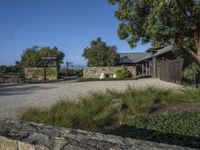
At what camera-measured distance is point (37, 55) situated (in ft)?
171

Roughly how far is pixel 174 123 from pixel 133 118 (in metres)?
1.07

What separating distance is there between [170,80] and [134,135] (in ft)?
56.5

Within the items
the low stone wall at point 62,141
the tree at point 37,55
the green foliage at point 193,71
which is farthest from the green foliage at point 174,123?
the tree at point 37,55

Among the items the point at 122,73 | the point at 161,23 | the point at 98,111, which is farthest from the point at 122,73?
the point at 98,111

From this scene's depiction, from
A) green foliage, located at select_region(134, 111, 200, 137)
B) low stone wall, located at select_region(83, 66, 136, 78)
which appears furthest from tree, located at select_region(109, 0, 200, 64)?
low stone wall, located at select_region(83, 66, 136, 78)

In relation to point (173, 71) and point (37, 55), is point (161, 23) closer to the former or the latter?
point (173, 71)

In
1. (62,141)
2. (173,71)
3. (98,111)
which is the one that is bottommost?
(98,111)

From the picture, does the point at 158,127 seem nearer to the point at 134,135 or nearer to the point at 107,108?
the point at 134,135

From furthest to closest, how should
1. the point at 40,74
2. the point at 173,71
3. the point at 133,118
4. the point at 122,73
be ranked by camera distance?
the point at 40,74, the point at 122,73, the point at 173,71, the point at 133,118

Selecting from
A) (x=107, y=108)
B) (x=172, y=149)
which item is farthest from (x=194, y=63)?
(x=172, y=149)

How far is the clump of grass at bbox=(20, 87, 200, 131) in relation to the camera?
6.42 meters

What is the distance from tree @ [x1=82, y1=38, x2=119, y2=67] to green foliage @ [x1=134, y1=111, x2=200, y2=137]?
3728 cm

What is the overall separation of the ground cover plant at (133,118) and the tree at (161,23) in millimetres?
2784

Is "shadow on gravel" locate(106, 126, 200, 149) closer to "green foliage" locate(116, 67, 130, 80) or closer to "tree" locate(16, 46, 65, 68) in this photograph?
"green foliage" locate(116, 67, 130, 80)
